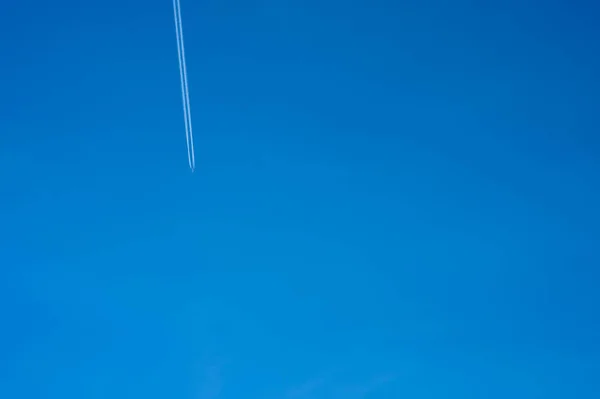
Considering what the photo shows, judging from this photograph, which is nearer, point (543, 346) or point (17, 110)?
point (17, 110)

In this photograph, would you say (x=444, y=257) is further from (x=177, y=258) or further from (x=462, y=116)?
(x=177, y=258)

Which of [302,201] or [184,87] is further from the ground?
[184,87]

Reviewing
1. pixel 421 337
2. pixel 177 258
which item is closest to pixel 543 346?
pixel 421 337

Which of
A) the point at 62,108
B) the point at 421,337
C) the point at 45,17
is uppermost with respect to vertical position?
the point at 45,17

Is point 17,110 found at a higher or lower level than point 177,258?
higher
